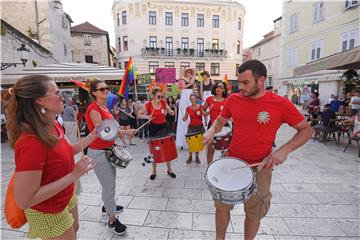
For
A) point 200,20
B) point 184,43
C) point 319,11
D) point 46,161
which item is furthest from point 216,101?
point 200,20

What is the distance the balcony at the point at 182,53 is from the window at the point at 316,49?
13218 millimetres


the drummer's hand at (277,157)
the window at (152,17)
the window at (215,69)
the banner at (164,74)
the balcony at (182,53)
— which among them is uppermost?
the window at (152,17)

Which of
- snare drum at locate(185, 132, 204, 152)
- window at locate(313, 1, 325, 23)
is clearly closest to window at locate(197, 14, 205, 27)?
window at locate(313, 1, 325, 23)

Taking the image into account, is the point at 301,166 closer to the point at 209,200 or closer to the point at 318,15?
the point at 209,200

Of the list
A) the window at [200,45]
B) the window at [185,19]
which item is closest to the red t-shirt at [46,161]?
the window at [200,45]

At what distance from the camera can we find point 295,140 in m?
2.02

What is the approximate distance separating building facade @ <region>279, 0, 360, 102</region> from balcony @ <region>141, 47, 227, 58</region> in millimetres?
9600

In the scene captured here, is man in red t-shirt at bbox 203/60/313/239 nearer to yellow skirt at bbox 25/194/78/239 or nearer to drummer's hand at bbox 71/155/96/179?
drummer's hand at bbox 71/155/96/179

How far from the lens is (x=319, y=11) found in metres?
17.5

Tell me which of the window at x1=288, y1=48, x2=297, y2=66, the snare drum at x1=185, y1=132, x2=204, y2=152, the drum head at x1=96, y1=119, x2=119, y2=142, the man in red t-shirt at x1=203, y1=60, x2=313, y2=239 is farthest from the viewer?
the window at x1=288, y1=48, x2=297, y2=66

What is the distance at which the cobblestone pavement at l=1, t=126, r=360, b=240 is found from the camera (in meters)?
2.73

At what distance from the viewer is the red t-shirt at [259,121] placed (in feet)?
6.58

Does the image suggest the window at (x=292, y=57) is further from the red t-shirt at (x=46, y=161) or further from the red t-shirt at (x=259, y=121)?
the red t-shirt at (x=46, y=161)

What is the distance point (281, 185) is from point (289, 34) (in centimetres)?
2193
